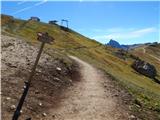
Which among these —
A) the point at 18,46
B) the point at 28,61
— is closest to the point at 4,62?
the point at 28,61

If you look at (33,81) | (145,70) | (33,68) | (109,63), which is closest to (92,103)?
(33,81)

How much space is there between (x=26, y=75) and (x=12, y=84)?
3.83 m

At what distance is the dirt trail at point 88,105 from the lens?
84.3ft

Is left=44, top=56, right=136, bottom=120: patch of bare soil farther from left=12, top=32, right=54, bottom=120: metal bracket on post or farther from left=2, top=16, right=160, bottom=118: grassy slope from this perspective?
left=2, top=16, right=160, bottom=118: grassy slope

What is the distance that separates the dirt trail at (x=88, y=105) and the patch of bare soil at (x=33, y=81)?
0.90m

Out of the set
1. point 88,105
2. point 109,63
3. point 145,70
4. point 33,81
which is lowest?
point 88,105

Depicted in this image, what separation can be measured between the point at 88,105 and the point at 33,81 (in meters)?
5.72

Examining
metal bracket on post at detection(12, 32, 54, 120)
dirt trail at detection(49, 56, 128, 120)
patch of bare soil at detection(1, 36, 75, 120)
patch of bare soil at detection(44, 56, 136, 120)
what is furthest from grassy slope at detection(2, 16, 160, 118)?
metal bracket on post at detection(12, 32, 54, 120)

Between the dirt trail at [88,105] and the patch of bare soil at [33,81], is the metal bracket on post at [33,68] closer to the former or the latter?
the patch of bare soil at [33,81]

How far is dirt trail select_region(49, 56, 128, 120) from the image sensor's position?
84.3ft

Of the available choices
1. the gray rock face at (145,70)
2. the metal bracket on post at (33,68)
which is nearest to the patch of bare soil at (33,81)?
the metal bracket on post at (33,68)

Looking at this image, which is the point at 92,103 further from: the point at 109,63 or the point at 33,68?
the point at 109,63

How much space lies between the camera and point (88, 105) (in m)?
28.4

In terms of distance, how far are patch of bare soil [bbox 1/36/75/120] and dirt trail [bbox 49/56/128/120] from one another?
0.90 metres
